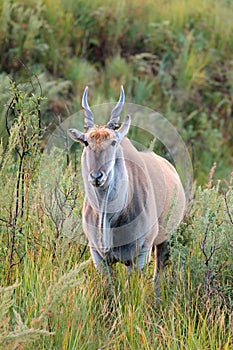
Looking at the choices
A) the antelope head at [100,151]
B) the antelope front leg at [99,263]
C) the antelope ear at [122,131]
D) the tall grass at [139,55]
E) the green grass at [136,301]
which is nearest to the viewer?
the green grass at [136,301]

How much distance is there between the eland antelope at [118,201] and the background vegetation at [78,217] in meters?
0.16

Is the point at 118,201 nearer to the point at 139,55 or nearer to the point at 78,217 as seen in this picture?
the point at 78,217

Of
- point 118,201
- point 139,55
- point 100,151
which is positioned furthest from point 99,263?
point 139,55

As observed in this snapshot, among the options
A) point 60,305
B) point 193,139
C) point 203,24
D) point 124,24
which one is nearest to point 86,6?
point 124,24

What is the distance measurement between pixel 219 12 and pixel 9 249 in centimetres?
994

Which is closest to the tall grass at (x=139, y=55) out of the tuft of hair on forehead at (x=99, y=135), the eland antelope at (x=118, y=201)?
the eland antelope at (x=118, y=201)

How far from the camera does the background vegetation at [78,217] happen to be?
4.54 m

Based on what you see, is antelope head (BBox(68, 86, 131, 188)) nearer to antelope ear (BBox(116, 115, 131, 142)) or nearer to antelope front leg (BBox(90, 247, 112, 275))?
antelope ear (BBox(116, 115, 131, 142))

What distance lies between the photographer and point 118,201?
5445 millimetres

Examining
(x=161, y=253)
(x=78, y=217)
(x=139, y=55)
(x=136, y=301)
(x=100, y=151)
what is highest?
(x=100, y=151)

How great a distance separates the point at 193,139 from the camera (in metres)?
12.5

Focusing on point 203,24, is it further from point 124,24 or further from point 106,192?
point 106,192

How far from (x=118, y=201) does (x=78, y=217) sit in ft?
1.77

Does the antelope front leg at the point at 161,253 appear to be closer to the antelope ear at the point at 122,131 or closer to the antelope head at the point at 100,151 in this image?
the antelope head at the point at 100,151
